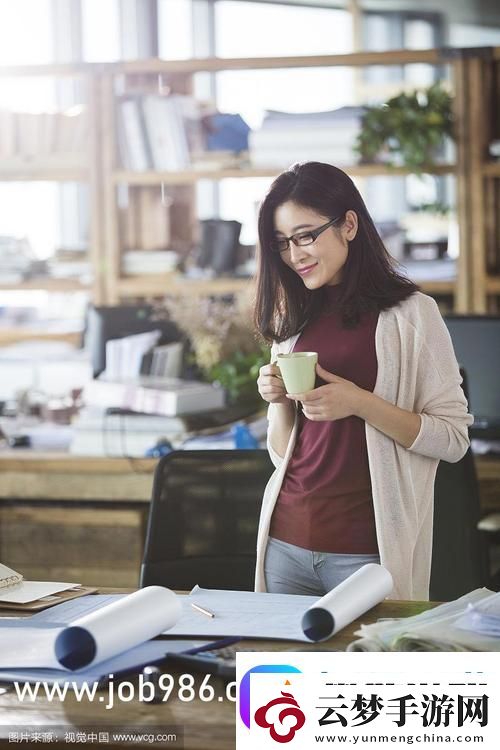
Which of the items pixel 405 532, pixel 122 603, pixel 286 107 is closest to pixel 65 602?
pixel 122 603

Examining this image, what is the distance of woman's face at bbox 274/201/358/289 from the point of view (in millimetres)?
1887

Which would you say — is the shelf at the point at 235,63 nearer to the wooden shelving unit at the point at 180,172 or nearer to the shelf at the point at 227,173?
the wooden shelving unit at the point at 180,172

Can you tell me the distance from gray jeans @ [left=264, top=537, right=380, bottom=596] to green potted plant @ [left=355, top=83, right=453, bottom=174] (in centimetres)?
240

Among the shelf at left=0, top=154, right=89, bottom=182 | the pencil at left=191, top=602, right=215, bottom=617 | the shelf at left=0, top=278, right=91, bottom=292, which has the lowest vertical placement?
the pencil at left=191, top=602, right=215, bottom=617

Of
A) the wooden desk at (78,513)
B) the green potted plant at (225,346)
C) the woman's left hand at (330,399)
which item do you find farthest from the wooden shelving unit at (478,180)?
the woman's left hand at (330,399)

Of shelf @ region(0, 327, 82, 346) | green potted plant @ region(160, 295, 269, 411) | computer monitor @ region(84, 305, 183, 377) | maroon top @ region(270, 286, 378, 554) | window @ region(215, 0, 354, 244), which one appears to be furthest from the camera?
window @ region(215, 0, 354, 244)

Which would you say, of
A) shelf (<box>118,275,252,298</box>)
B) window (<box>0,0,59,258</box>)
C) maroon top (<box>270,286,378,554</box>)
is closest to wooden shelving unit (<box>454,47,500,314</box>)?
shelf (<box>118,275,252,298</box>)

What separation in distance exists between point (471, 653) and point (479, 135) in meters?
2.97

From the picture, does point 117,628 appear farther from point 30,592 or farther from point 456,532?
point 456,532

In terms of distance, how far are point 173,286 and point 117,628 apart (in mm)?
3066

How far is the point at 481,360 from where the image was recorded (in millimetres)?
3158

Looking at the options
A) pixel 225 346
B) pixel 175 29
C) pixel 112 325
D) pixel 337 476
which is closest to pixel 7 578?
pixel 337 476

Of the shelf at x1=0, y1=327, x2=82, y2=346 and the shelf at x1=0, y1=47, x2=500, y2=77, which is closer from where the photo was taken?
the shelf at x1=0, y1=47, x2=500, y2=77

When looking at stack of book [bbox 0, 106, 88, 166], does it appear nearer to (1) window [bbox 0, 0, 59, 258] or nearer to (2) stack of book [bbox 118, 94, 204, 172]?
(2) stack of book [bbox 118, 94, 204, 172]
